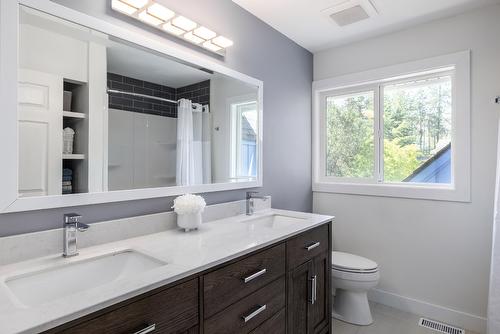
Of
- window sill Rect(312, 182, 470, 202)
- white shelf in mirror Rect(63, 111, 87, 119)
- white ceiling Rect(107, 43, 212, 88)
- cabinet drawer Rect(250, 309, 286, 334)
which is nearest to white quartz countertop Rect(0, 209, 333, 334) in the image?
cabinet drawer Rect(250, 309, 286, 334)

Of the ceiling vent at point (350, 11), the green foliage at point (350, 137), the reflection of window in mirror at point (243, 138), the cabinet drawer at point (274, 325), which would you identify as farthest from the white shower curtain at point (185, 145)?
the green foliage at point (350, 137)

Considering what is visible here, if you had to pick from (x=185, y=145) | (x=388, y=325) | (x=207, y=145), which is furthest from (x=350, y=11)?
(x=388, y=325)

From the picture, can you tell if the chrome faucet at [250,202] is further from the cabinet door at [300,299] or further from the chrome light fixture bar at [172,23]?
the chrome light fixture bar at [172,23]

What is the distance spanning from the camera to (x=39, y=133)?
1080 mm

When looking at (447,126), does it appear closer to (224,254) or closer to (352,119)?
(352,119)

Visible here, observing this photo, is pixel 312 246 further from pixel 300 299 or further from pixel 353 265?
pixel 353 265

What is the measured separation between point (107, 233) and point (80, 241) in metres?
0.11

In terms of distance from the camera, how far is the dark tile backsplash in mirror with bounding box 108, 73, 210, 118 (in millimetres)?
1321

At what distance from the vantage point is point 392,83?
246cm

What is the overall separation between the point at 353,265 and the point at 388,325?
515mm

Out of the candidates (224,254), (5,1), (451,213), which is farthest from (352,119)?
(5,1)

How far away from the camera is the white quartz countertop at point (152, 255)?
66cm

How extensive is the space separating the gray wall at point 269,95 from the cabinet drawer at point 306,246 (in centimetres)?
59

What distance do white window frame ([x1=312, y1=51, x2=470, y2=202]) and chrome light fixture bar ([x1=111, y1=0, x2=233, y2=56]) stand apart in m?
1.34
